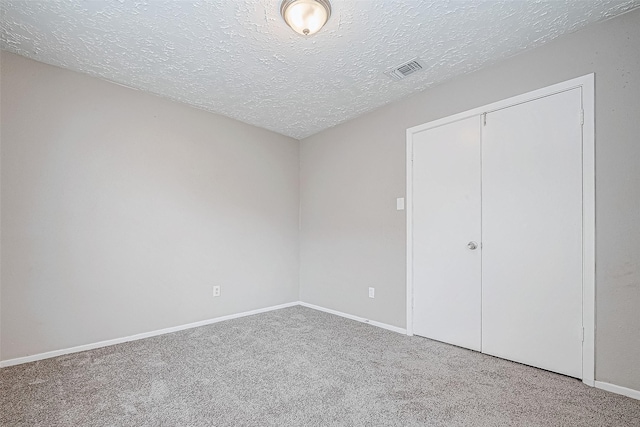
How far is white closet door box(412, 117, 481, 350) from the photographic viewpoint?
2631 mm

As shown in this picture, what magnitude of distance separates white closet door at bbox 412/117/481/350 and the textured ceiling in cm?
64

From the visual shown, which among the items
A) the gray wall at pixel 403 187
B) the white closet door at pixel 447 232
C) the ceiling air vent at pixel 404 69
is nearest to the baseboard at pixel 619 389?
the gray wall at pixel 403 187

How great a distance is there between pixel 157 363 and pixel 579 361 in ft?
10.1

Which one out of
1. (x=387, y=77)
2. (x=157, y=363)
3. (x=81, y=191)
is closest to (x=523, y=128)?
(x=387, y=77)

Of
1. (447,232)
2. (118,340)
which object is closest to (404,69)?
(447,232)

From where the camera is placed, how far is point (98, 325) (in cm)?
270

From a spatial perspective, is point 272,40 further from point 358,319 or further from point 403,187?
point 358,319

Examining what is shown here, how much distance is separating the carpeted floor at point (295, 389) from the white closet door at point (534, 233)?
0.24 m

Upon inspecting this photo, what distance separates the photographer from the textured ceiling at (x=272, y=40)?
73.9 inches

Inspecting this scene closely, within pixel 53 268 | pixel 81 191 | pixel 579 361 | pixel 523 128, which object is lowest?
pixel 579 361

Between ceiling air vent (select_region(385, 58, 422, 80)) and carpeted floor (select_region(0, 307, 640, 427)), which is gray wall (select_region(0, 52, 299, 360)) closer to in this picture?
carpeted floor (select_region(0, 307, 640, 427))

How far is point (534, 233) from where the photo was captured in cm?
229

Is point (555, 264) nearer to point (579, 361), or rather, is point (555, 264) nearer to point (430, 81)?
point (579, 361)

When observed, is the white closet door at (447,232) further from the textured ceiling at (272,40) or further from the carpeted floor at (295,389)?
the textured ceiling at (272,40)
